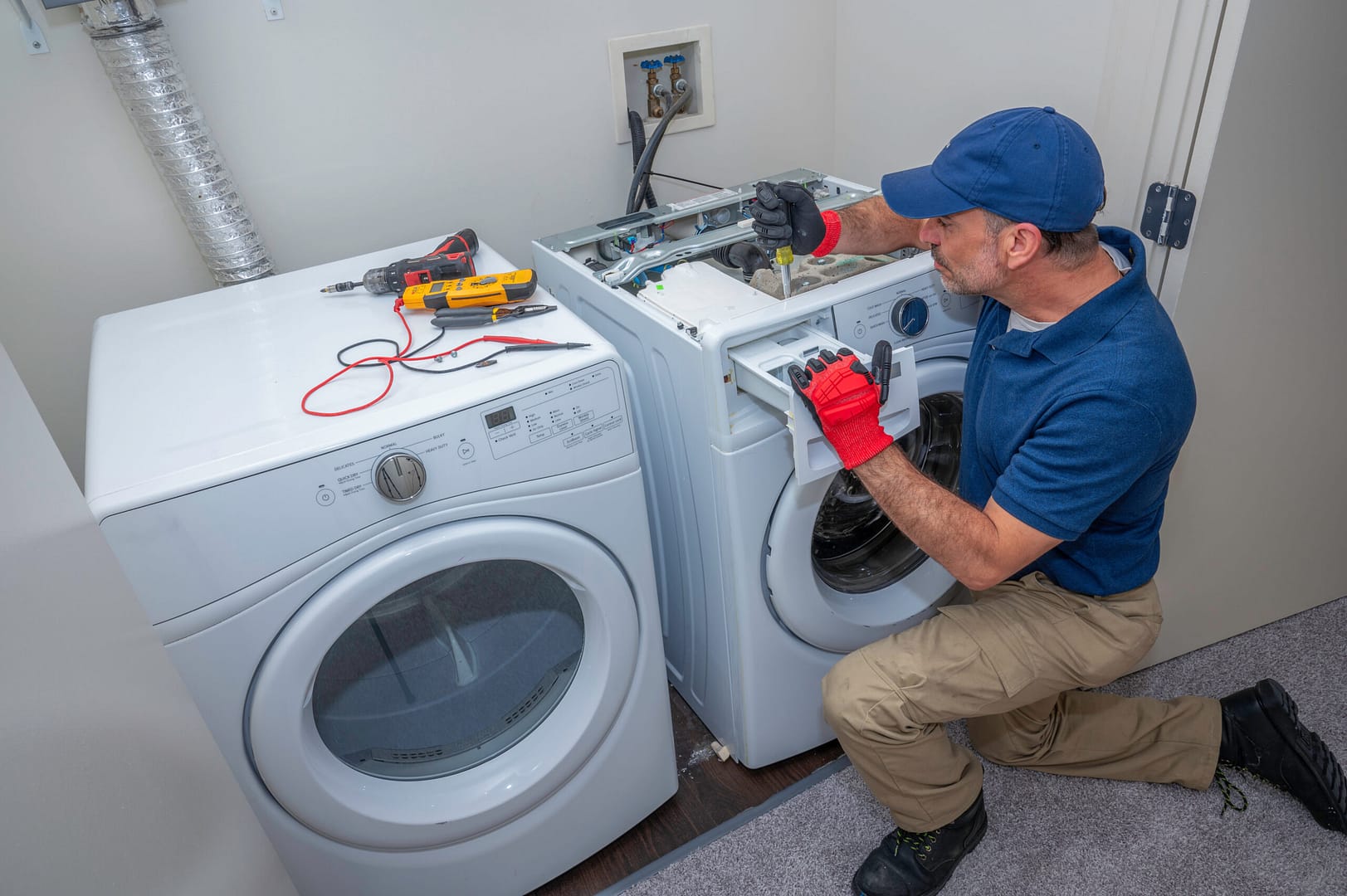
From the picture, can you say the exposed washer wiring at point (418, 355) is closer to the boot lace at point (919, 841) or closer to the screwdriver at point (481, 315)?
the screwdriver at point (481, 315)

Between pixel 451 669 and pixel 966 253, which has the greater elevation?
pixel 966 253

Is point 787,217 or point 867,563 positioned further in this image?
point 867,563

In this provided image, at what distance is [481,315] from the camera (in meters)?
1.23

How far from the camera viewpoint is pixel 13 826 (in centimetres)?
44

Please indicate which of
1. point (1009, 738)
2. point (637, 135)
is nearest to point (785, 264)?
point (637, 135)

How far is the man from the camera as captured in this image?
40.8 inches

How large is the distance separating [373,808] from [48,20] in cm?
125

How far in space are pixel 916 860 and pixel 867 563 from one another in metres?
0.49

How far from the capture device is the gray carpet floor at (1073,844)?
136 centimetres

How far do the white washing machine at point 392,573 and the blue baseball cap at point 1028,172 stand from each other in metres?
0.50

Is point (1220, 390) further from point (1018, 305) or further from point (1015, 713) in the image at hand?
point (1015, 713)

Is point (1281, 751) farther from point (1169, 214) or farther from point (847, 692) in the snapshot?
point (1169, 214)

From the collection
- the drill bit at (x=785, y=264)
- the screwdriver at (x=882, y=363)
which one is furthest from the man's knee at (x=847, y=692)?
the drill bit at (x=785, y=264)

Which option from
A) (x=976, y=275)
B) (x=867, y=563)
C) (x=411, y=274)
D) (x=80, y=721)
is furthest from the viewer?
(x=867, y=563)
